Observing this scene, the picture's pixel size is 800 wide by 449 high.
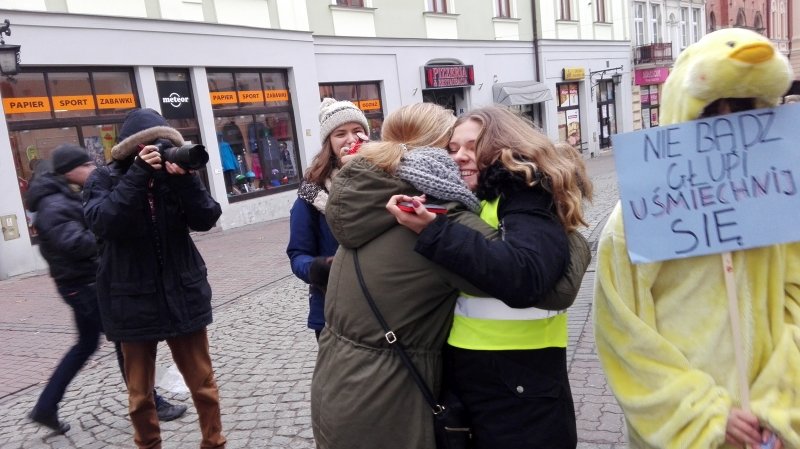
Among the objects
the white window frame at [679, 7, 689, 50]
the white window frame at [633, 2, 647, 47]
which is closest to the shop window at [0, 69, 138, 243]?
the white window frame at [633, 2, 647, 47]

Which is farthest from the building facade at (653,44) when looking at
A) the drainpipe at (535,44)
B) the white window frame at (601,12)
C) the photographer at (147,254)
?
the photographer at (147,254)

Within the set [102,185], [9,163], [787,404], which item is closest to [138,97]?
[9,163]

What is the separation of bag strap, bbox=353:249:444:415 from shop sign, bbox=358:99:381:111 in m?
14.7

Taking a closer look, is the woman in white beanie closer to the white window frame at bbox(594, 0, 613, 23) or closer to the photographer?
the photographer

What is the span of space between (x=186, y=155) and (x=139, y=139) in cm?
32

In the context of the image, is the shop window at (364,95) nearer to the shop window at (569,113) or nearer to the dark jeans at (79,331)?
the shop window at (569,113)

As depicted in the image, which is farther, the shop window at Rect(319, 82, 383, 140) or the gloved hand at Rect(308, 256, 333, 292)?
the shop window at Rect(319, 82, 383, 140)

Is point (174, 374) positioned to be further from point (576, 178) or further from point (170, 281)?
point (576, 178)

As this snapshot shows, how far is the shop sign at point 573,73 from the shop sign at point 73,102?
1758cm

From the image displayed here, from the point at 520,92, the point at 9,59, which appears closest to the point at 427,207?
the point at 9,59

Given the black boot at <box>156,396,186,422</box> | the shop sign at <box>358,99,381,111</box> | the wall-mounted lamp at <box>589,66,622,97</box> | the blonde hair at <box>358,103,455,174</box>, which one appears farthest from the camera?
the wall-mounted lamp at <box>589,66,622,97</box>

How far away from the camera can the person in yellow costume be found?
1.47 meters

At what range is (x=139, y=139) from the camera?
2762 millimetres

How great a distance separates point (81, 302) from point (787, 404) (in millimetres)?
3701
